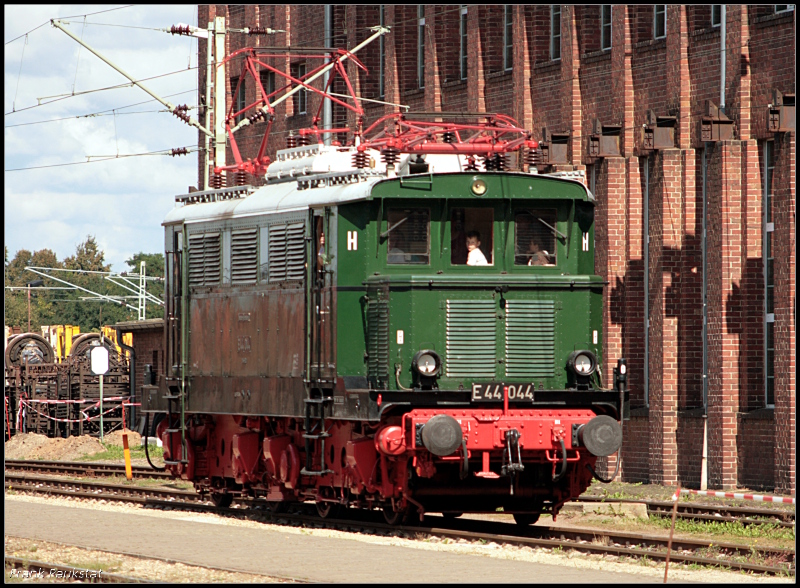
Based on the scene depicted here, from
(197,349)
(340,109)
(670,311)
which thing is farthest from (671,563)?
(340,109)

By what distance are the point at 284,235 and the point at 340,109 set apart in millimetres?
20450

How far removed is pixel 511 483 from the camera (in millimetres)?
17719

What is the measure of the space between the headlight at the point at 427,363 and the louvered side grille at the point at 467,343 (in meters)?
0.21

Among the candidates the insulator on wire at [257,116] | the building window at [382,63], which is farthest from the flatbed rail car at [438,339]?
the building window at [382,63]

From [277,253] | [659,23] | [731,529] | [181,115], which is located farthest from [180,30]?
[731,529]

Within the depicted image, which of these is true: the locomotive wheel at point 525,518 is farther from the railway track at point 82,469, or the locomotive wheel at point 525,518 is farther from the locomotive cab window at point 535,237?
the railway track at point 82,469

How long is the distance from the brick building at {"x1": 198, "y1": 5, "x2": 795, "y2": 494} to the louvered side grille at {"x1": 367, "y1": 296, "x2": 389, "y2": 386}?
331 inches

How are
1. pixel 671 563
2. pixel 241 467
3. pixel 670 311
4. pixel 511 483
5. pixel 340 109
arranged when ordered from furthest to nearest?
1. pixel 340 109
2. pixel 670 311
3. pixel 241 467
4. pixel 511 483
5. pixel 671 563

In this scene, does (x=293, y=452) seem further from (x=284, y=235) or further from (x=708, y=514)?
(x=708, y=514)

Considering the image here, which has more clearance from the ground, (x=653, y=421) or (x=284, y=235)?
(x=284, y=235)

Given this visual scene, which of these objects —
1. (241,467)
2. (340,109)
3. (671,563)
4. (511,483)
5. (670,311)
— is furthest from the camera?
(340,109)

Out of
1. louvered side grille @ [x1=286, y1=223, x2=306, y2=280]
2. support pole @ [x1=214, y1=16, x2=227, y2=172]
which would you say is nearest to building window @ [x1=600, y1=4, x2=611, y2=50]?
support pole @ [x1=214, y1=16, x2=227, y2=172]

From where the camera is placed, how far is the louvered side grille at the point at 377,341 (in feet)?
57.1

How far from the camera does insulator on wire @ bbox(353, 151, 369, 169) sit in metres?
18.6
